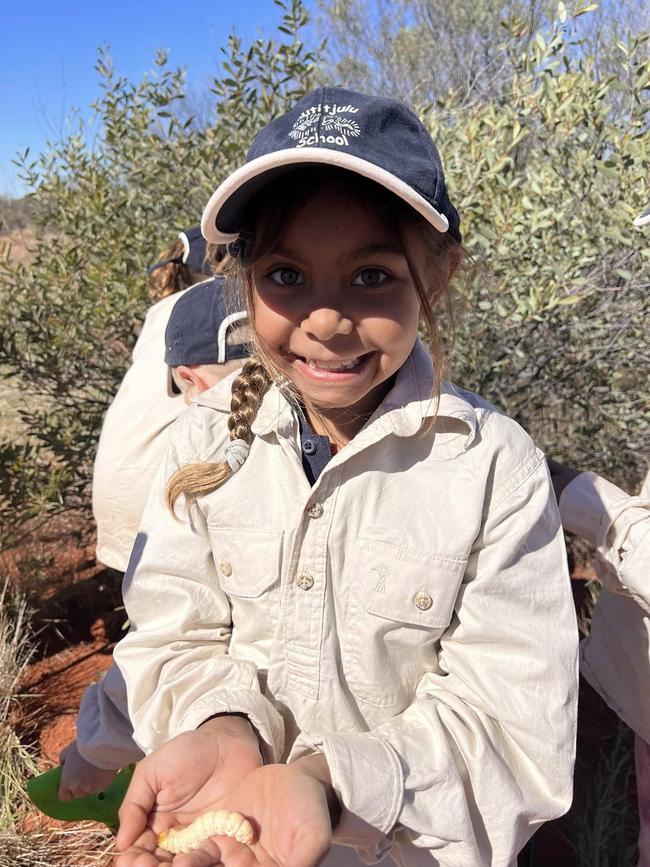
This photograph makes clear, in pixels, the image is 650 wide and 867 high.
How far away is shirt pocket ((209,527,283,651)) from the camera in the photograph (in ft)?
4.31

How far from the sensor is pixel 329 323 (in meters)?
1.18

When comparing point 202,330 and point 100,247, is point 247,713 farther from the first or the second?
point 100,247

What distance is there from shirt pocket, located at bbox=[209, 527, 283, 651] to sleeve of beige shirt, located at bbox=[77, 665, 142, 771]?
414 millimetres

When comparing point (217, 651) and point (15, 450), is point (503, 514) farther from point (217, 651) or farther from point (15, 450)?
point (15, 450)

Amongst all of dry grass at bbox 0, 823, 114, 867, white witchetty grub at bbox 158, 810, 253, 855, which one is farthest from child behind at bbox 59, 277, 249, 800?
dry grass at bbox 0, 823, 114, 867

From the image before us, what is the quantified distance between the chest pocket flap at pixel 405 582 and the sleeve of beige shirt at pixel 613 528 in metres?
0.58

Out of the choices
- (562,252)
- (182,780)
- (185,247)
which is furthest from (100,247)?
(182,780)

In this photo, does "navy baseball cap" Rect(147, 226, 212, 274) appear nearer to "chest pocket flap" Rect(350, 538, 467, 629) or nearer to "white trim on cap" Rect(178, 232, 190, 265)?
"white trim on cap" Rect(178, 232, 190, 265)

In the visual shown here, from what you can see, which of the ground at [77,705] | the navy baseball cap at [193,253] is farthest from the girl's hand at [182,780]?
the navy baseball cap at [193,253]

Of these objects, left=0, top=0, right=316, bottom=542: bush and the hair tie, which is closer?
the hair tie

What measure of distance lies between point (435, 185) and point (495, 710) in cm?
83

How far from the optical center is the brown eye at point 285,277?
123cm

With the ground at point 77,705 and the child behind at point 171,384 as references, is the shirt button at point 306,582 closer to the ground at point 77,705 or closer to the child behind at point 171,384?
the child behind at point 171,384

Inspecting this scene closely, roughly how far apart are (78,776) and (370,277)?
1.41 metres
